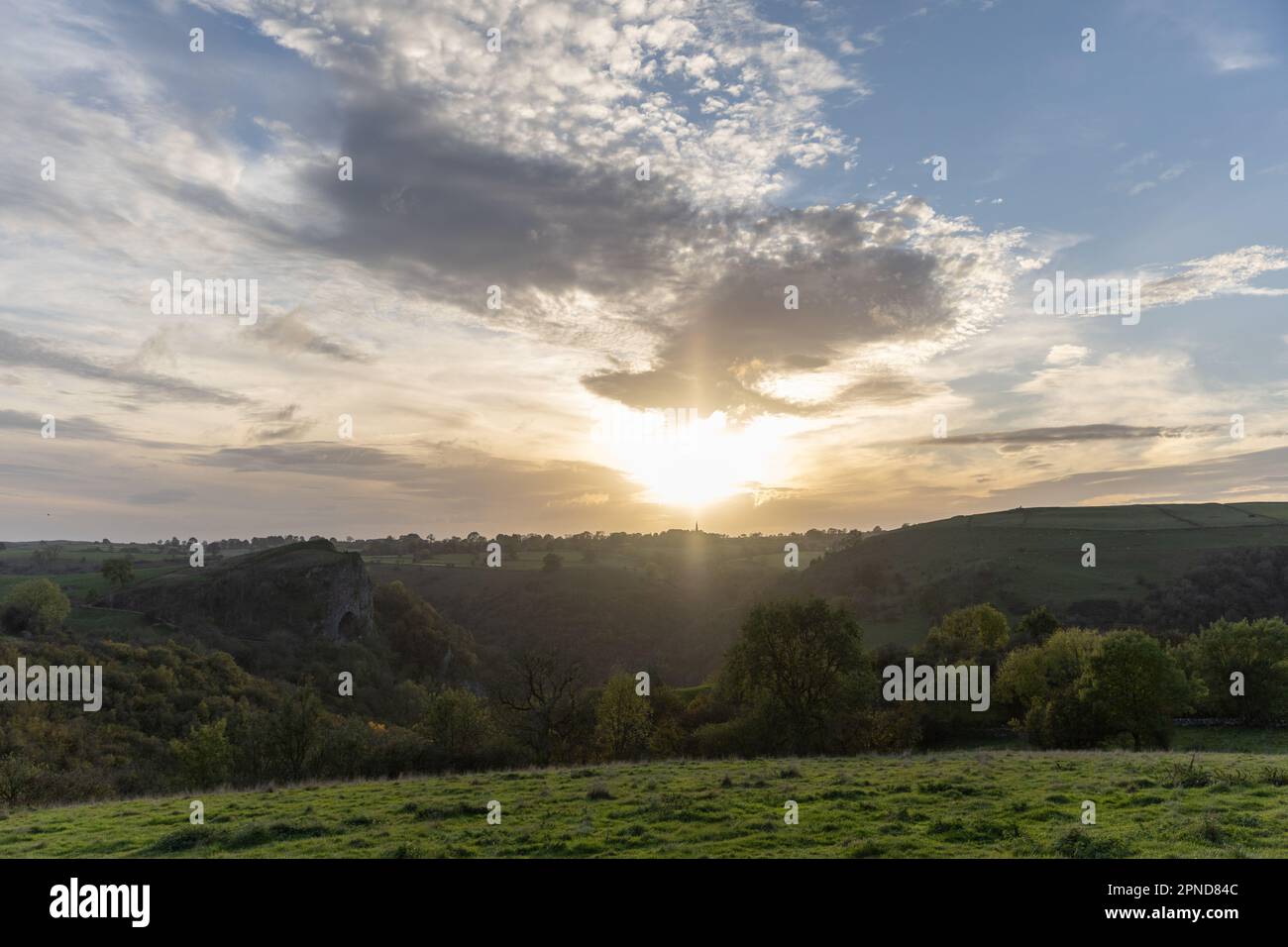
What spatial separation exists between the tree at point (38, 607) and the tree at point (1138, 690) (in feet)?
389

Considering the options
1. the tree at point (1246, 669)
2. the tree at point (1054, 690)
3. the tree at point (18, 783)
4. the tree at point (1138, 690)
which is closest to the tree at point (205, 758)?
the tree at point (18, 783)

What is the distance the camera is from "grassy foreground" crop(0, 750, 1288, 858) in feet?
49.5

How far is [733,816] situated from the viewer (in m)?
18.2

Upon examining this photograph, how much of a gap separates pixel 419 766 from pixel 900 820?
108 ft

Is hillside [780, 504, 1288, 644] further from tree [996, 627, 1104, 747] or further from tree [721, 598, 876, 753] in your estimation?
tree [721, 598, 876, 753]

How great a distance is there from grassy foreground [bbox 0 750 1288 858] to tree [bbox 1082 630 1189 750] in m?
23.4

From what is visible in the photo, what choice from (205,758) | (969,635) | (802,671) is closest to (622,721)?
(802,671)

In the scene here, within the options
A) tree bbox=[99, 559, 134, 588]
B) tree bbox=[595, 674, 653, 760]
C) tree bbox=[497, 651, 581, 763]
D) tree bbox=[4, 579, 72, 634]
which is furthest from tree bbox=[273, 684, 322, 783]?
tree bbox=[99, 559, 134, 588]

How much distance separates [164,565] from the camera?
7298 inches

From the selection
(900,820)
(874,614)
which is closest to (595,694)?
(900,820)

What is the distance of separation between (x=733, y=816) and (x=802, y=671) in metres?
38.7
